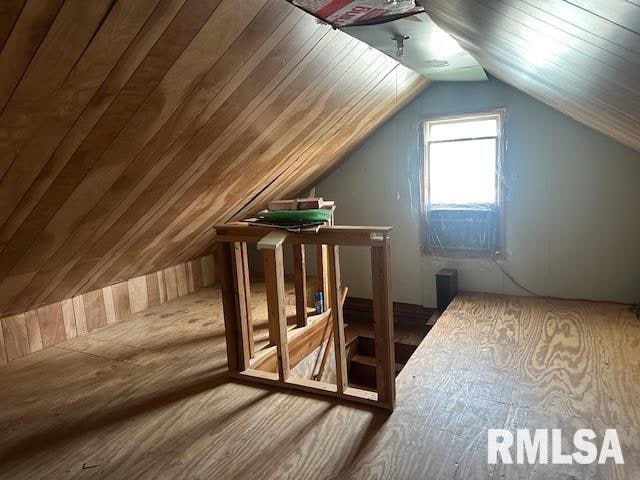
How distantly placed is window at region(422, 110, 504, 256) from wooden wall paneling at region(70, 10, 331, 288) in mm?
2309

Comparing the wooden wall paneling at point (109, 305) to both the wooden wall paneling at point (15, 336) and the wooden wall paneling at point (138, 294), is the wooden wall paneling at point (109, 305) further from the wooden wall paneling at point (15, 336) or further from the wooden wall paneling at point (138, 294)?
the wooden wall paneling at point (15, 336)

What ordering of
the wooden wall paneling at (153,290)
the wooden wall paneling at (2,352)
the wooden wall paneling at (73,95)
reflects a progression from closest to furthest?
the wooden wall paneling at (73,95), the wooden wall paneling at (2,352), the wooden wall paneling at (153,290)

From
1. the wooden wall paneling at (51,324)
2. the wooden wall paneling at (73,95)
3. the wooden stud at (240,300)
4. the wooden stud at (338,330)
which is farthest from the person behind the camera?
the wooden wall paneling at (51,324)

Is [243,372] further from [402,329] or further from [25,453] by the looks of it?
[402,329]

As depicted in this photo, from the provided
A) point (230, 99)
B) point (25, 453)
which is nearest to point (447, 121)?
point (230, 99)

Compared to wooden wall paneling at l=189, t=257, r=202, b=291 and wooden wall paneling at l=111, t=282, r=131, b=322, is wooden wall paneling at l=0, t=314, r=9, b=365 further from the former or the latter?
wooden wall paneling at l=189, t=257, r=202, b=291

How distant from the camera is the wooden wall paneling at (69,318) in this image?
3.23m

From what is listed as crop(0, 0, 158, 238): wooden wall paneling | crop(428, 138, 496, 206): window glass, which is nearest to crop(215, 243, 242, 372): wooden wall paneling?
crop(0, 0, 158, 238): wooden wall paneling

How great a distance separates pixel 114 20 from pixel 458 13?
119cm

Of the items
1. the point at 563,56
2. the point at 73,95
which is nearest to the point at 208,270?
the point at 73,95

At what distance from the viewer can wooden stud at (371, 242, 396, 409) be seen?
6.84ft

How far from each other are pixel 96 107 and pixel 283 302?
51.8 inches

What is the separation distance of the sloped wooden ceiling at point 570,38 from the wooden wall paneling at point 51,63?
3.83ft

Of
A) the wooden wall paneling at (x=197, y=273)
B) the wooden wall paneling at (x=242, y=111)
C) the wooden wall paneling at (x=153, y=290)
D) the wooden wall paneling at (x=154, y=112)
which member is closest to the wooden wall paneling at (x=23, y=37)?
the wooden wall paneling at (x=154, y=112)
